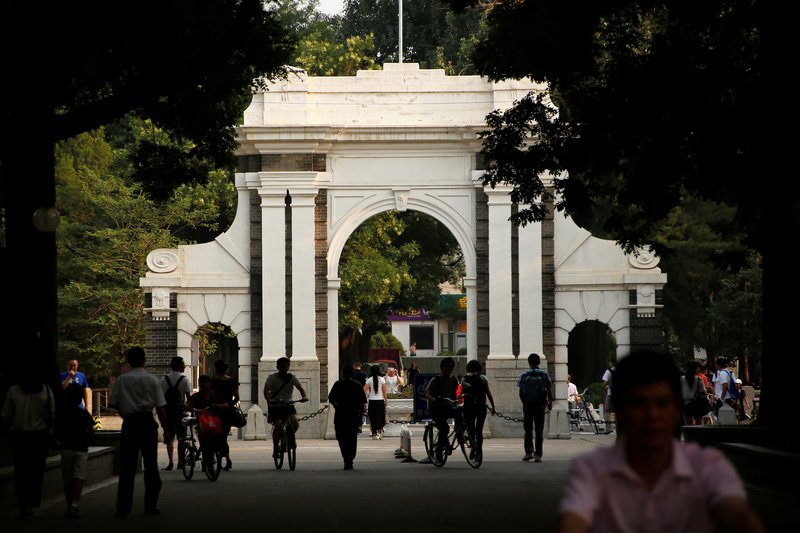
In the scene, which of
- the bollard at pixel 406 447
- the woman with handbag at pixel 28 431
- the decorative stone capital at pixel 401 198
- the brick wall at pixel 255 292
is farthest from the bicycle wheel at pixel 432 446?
the decorative stone capital at pixel 401 198

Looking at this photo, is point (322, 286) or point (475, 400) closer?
point (475, 400)

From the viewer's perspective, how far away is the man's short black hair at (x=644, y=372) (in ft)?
10.5

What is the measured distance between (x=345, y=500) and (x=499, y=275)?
13.7m

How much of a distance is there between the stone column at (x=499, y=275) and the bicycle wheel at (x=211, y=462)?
10.9m

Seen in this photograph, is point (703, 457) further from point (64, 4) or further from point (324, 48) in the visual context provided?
point (324, 48)

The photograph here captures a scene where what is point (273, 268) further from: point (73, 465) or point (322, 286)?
point (73, 465)

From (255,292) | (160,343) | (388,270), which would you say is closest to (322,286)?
(255,292)

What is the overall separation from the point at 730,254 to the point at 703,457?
1261 centimetres

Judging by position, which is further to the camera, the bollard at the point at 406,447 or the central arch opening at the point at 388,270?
the central arch opening at the point at 388,270

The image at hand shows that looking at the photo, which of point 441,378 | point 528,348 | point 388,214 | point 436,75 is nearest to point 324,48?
point 388,214

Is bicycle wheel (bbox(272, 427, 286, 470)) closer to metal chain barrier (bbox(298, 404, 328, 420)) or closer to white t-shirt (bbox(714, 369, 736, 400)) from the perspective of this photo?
metal chain barrier (bbox(298, 404, 328, 420))

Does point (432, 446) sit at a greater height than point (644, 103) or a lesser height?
lesser

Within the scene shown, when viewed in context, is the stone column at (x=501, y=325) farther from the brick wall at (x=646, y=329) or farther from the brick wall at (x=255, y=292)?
the brick wall at (x=255, y=292)

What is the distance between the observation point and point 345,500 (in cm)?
1128
